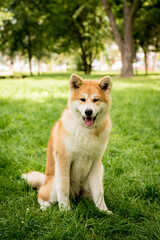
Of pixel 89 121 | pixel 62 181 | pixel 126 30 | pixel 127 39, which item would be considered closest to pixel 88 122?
pixel 89 121

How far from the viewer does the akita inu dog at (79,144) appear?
2414 mm

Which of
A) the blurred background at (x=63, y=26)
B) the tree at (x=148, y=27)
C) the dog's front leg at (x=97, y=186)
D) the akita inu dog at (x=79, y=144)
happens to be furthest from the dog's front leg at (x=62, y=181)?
the tree at (x=148, y=27)

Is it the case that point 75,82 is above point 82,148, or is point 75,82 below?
above

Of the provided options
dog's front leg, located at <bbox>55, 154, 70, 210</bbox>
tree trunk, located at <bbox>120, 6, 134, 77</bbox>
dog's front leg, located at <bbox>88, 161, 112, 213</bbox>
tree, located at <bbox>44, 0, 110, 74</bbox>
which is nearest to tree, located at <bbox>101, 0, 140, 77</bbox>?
tree trunk, located at <bbox>120, 6, 134, 77</bbox>

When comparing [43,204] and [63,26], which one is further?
[63,26]

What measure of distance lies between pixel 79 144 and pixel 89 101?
46cm

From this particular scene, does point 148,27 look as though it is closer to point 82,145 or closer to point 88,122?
point 88,122

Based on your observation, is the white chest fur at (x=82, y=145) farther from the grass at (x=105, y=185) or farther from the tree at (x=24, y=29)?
the tree at (x=24, y=29)

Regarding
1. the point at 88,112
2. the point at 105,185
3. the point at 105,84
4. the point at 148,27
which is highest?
the point at 148,27

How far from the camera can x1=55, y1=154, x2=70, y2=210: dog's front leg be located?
245 centimetres

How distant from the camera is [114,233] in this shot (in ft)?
7.01

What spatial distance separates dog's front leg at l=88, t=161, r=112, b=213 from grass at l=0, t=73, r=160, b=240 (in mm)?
94

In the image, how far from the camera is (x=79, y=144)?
2.38 m

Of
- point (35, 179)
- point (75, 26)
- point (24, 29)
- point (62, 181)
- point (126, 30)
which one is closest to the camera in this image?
point (62, 181)
